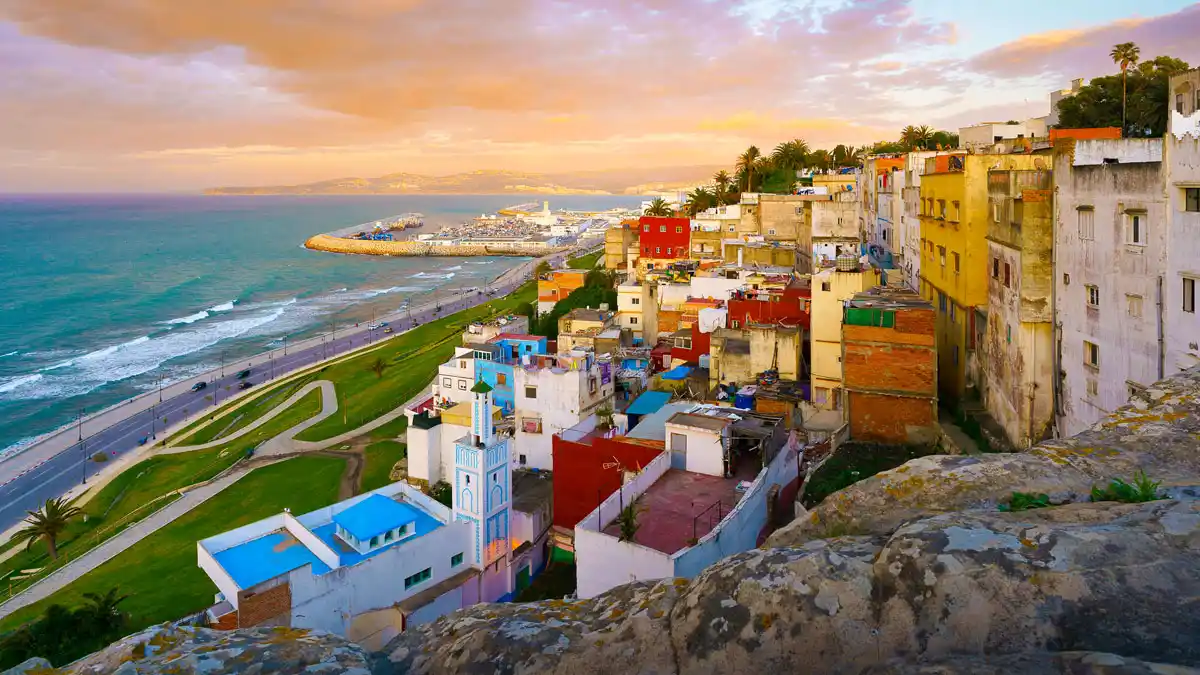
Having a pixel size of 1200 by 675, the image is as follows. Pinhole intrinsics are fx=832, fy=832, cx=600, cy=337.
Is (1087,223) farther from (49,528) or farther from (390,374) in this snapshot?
(390,374)

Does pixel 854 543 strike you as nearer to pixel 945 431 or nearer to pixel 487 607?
pixel 487 607

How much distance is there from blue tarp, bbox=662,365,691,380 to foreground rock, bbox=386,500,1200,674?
102 ft

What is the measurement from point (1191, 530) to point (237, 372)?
218ft

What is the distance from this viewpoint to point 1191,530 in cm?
437

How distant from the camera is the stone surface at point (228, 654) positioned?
454cm

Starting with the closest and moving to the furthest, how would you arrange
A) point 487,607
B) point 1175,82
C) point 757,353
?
point 487,607 < point 1175,82 < point 757,353

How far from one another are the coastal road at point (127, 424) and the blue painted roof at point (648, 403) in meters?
28.2

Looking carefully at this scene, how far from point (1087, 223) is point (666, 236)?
52191 mm

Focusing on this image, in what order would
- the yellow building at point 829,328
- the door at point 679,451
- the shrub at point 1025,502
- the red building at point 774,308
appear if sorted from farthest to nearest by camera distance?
the red building at point 774,308
the yellow building at point 829,328
the door at point 679,451
the shrub at point 1025,502

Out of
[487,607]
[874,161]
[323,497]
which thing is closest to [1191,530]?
[487,607]

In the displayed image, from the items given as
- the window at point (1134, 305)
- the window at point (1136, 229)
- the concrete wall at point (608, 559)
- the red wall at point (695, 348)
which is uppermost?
Answer: the window at point (1136, 229)

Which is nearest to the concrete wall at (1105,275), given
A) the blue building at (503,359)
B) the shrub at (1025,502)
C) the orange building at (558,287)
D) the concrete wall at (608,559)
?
the concrete wall at (608,559)

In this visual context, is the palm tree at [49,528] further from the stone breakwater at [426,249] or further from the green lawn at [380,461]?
the stone breakwater at [426,249]

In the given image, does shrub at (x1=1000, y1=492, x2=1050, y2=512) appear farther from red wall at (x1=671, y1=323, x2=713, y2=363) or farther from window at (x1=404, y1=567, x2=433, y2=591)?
red wall at (x1=671, y1=323, x2=713, y2=363)
